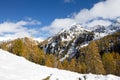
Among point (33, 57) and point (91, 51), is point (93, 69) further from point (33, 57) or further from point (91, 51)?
point (33, 57)

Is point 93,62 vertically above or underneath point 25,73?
above

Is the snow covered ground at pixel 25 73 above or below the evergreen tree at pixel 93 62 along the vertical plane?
below

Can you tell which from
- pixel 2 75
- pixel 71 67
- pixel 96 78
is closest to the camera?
pixel 2 75

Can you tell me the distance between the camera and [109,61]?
11488 centimetres

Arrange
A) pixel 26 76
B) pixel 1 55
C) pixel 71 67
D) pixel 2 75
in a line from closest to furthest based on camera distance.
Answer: pixel 2 75
pixel 26 76
pixel 1 55
pixel 71 67

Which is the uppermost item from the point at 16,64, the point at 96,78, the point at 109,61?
the point at 109,61

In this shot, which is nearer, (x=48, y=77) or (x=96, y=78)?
(x=48, y=77)

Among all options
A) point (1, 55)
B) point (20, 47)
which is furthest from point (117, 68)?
point (1, 55)

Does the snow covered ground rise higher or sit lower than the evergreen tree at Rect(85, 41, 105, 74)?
lower

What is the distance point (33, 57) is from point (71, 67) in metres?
28.2

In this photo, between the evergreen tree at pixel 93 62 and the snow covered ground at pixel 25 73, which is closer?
the snow covered ground at pixel 25 73

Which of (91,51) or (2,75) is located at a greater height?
(91,51)

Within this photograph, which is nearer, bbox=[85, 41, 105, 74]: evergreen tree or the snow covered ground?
the snow covered ground

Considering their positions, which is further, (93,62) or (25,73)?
(93,62)
